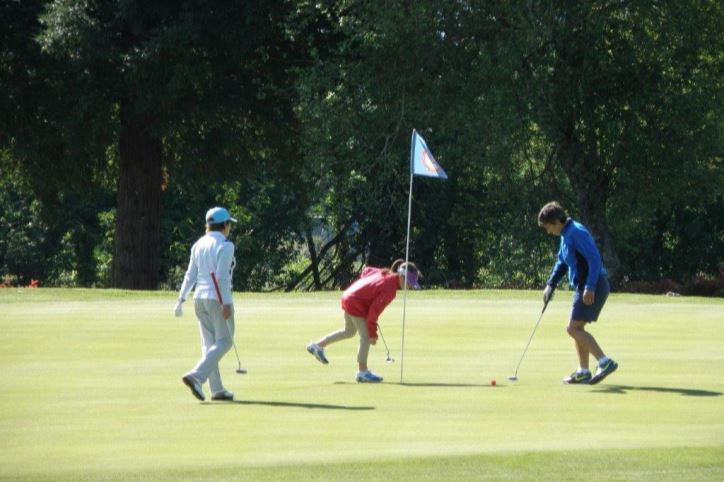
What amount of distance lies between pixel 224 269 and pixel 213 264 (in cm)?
15

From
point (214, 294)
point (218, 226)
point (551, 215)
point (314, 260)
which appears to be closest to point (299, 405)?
point (214, 294)

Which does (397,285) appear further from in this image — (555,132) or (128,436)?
(555,132)

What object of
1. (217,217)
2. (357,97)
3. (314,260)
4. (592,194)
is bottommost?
(217,217)

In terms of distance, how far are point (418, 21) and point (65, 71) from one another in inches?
370

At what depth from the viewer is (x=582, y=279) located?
14.7 metres

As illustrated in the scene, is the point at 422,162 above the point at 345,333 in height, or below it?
above

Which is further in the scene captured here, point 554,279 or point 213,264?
point 554,279

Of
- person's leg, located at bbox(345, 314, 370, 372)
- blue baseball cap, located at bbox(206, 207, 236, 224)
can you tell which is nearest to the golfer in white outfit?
blue baseball cap, located at bbox(206, 207, 236, 224)

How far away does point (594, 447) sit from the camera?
9750 mm

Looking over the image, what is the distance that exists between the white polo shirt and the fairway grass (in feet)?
3.19

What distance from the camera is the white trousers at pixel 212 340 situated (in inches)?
511

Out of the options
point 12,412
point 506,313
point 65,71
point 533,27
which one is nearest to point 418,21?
point 533,27

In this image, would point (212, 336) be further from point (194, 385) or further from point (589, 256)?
point (589, 256)

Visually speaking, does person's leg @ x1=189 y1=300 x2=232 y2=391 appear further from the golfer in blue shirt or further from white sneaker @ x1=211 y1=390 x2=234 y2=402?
the golfer in blue shirt
